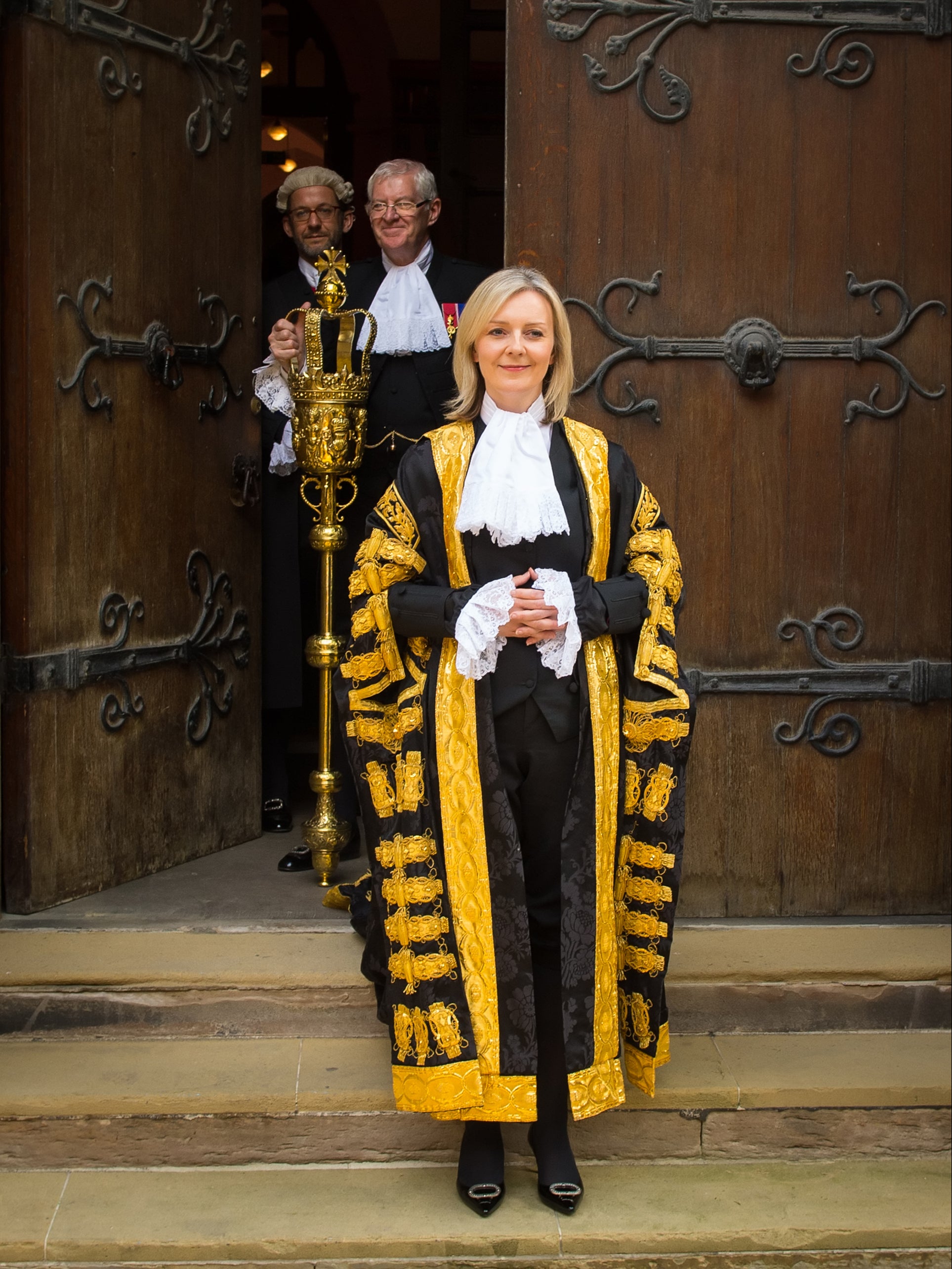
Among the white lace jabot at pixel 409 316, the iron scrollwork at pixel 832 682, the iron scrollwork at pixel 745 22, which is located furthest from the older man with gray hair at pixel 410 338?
the iron scrollwork at pixel 832 682

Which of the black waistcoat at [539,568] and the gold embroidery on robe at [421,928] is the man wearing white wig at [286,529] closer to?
the gold embroidery on robe at [421,928]

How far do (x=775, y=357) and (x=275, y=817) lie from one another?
1.88 meters

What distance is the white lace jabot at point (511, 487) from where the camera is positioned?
2.70 m

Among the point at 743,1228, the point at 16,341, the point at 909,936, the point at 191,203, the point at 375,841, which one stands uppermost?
the point at 191,203

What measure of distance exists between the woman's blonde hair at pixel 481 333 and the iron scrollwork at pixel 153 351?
110 cm

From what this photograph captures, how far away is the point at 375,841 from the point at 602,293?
1.42 meters

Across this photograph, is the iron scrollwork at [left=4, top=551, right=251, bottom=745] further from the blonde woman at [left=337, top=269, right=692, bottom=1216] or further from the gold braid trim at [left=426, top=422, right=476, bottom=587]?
the gold braid trim at [left=426, top=422, right=476, bottom=587]

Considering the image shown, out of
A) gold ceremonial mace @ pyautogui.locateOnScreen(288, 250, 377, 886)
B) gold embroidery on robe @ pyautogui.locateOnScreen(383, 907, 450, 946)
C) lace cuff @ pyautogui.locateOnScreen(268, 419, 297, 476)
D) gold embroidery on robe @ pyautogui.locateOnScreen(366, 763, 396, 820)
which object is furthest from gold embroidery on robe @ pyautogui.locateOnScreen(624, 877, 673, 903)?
lace cuff @ pyautogui.locateOnScreen(268, 419, 297, 476)

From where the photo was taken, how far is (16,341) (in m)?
3.46

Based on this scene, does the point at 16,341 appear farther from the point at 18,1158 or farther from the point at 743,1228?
the point at 743,1228

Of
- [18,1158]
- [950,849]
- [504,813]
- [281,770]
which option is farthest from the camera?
[281,770]

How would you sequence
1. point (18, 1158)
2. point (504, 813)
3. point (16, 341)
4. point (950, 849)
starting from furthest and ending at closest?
point (950, 849), point (16, 341), point (18, 1158), point (504, 813)

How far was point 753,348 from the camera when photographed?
3535 mm

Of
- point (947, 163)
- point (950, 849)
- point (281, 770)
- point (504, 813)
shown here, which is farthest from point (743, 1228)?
point (947, 163)
